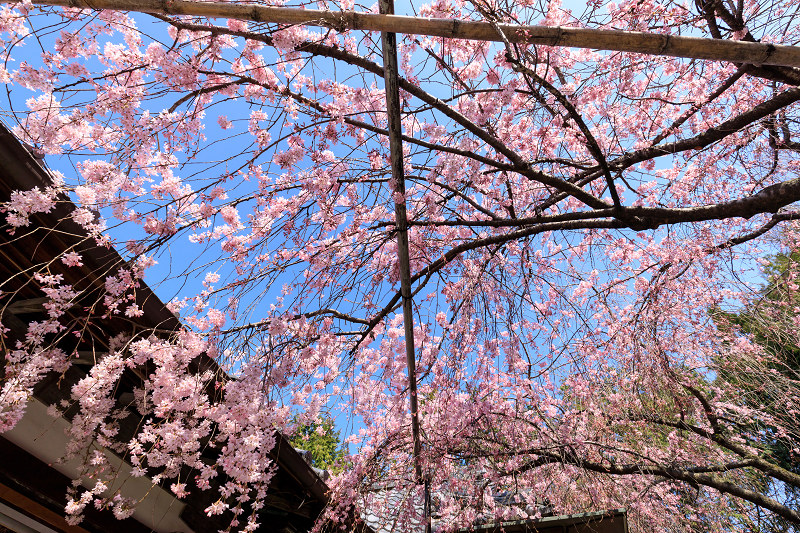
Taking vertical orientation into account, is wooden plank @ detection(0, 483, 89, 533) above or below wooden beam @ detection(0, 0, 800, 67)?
below

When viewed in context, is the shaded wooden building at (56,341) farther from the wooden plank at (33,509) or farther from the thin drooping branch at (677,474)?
the thin drooping branch at (677,474)

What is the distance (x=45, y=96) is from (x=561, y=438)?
15.5ft

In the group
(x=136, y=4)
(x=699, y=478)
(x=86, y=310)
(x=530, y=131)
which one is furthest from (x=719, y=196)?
(x=86, y=310)

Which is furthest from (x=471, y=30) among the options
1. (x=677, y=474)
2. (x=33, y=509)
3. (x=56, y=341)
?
(x=677, y=474)

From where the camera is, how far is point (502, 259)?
3.58 meters

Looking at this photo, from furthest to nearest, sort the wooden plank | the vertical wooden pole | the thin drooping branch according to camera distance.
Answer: the thin drooping branch → the wooden plank → the vertical wooden pole

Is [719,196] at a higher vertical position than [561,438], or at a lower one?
higher

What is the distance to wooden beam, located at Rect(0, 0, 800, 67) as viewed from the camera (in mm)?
1652

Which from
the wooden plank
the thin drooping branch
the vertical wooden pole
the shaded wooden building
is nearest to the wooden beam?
the vertical wooden pole

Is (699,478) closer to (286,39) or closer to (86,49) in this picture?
(286,39)

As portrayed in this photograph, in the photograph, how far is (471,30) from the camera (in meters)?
→ 1.74

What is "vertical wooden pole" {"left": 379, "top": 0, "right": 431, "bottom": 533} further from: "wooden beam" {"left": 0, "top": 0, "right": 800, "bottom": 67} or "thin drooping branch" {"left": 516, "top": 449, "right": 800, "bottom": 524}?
"thin drooping branch" {"left": 516, "top": 449, "right": 800, "bottom": 524}

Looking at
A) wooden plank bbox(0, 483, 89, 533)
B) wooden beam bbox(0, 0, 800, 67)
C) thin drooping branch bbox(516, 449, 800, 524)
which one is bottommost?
wooden plank bbox(0, 483, 89, 533)

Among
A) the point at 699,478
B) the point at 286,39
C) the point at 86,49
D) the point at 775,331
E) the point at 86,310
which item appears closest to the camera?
the point at 286,39
